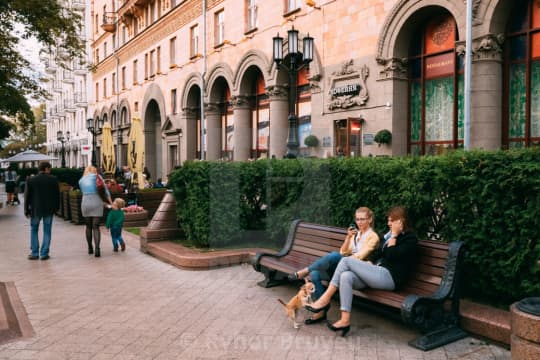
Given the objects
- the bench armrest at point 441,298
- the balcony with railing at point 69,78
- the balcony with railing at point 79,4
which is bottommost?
the bench armrest at point 441,298

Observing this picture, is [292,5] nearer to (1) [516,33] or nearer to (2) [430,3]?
(2) [430,3]

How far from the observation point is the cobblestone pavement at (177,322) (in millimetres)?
4410

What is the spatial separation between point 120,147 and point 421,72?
33400mm

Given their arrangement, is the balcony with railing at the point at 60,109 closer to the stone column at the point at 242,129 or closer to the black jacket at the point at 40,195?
the stone column at the point at 242,129

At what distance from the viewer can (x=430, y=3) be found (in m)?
14.2

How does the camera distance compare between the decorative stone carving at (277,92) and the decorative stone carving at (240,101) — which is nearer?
the decorative stone carving at (277,92)

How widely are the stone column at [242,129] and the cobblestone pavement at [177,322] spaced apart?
55.0ft

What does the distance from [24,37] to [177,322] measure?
18574 millimetres

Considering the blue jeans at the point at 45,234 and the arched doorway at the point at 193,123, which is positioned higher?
the arched doorway at the point at 193,123

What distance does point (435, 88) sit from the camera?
607 inches

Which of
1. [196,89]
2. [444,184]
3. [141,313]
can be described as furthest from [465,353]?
[196,89]

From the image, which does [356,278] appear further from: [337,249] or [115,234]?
[115,234]

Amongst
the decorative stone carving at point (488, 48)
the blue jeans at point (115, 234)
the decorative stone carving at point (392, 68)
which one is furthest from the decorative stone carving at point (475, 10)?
the blue jeans at point (115, 234)

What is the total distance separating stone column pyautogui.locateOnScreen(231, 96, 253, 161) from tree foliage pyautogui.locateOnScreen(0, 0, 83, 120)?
8.01 metres
